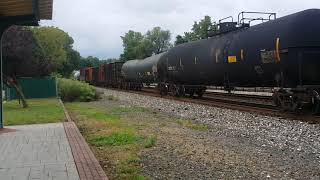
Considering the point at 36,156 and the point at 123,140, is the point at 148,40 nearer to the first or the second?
the point at 123,140

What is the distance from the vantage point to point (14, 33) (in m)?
26.7

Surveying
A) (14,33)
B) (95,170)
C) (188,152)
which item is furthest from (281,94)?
(14,33)

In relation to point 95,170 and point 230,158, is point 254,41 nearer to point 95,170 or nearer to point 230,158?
point 230,158

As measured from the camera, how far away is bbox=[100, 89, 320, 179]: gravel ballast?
8398 millimetres

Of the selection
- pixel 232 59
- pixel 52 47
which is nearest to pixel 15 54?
pixel 232 59

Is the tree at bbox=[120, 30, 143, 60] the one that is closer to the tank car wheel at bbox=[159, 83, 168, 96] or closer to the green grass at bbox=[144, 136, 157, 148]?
the tank car wheel at bbox=[159, 83, 168, 96]

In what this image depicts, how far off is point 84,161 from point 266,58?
11.0 m

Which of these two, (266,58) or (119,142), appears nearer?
(119,142)

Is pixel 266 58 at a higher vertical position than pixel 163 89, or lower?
higher

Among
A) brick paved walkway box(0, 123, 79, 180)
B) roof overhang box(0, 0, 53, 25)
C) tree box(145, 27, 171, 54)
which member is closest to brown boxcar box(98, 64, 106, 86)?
roof overhang box(0, 0, 53, 25)

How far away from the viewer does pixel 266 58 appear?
731 inches

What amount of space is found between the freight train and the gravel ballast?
214cm

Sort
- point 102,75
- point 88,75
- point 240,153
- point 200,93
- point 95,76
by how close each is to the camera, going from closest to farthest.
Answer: point 240,153, point 200,93, point 102,75, point 95,76, point 88,75

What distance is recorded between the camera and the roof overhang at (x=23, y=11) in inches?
523
